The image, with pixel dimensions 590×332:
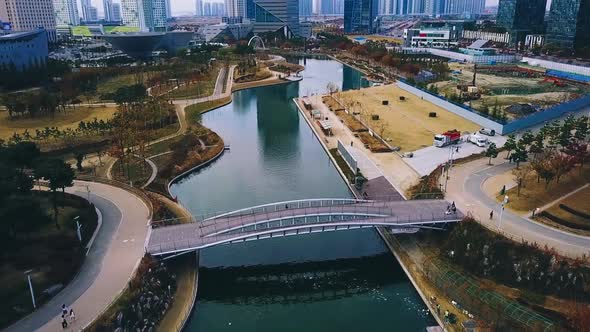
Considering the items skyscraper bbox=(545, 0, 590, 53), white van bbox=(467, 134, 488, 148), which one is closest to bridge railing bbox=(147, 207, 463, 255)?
white van bbox=(467, 134, 488, 148)

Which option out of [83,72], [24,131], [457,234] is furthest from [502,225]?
[83,72]

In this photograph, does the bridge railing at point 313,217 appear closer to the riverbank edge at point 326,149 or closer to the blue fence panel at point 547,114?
the riverbank edge at point 326,149

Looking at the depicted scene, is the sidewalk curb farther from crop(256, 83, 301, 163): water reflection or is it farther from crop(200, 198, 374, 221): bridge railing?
crop(256, 83, 301, 163): water reflection

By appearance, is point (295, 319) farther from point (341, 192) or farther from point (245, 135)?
point (245, 135)

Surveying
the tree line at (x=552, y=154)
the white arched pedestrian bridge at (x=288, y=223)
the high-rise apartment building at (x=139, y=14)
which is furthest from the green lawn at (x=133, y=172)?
the high-rise apartment building at (x=139, y=14)

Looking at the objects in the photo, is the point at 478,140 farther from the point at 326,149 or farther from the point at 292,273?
the point at 292,273
